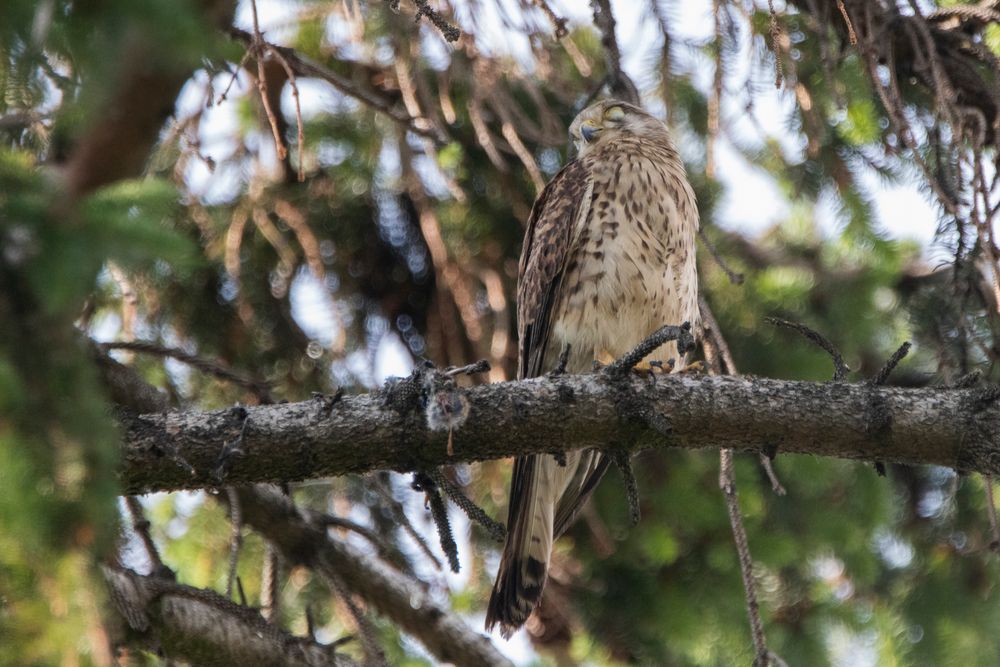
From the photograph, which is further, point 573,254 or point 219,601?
point 573,254

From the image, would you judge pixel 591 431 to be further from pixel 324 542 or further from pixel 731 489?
pixel 324 542

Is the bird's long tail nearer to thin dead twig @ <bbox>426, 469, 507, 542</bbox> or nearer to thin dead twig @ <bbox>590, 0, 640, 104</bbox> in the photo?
thin dead twig @ <bbox>426, 469, 507, 542</bbox>

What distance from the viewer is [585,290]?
4.09 meters

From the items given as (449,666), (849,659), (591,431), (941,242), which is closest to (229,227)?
(449,666)

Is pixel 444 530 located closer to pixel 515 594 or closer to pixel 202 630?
pixel 202 630

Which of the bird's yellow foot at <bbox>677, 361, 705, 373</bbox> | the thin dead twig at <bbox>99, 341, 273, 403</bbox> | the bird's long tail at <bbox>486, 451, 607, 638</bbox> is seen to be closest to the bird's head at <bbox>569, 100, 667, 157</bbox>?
the bird's yellow foot at <bbox>677, 361, 705, 373</bbox>

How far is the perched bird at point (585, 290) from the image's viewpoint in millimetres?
3896

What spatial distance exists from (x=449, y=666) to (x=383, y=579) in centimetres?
39

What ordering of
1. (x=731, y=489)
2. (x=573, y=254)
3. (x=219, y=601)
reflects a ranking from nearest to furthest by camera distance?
1. (x=731, y=489)
2. (x=219, y=601)
3. (x=573, y=254)

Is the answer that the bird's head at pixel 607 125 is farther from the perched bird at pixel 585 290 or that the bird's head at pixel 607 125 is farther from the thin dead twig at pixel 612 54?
the thin dead twig at pixel 612 54

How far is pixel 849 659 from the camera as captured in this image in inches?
224

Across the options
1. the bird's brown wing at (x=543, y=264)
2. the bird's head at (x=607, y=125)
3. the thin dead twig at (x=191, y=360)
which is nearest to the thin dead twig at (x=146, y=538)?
the thin dead twig at (x=191, y=360)

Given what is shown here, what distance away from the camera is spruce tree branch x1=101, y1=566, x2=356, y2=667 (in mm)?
3135

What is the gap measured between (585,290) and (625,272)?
0.16 meters
